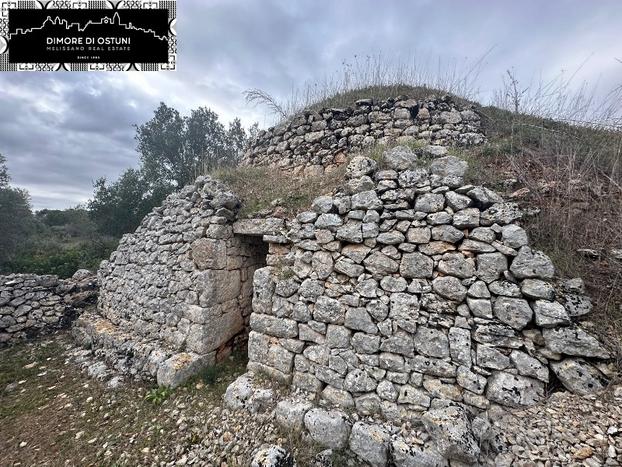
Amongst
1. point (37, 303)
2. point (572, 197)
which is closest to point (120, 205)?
point (37, 303)

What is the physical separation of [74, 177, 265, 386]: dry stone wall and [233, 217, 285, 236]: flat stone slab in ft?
0.60

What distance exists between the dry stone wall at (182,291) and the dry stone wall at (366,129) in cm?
232

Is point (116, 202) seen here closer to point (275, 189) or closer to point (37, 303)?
point (37, 303)

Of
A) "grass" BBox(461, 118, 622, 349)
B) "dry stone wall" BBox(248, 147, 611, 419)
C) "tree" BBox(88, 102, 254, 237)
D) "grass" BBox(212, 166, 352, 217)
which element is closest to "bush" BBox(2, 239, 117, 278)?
"tree" BBox(88, 102, 254, 237)

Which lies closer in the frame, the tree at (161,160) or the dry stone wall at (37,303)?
the dry stone wall at (37,303)

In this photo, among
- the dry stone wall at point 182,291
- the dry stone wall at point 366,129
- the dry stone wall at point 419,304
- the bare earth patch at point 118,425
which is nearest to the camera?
the dry stone wall at point 419,304

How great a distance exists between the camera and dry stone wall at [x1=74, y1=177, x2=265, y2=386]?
396 centimetres

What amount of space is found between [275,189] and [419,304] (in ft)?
9.59

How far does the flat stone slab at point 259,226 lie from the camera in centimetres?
363

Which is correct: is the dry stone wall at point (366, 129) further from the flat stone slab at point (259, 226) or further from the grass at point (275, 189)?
the flat stone slab at point (259, 226)

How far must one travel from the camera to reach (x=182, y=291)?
427 centimetres

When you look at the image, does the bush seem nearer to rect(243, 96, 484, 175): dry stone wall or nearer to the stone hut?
the stone hut

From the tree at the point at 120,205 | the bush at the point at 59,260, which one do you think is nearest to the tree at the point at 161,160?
the tree at the point at 120,205

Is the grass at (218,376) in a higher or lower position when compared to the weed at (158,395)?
higher
